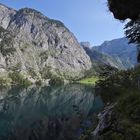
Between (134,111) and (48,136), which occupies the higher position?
(134,111)

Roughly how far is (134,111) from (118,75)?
94808 millimetres

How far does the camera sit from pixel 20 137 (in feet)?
272

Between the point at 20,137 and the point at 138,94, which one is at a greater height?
the point at 138,94

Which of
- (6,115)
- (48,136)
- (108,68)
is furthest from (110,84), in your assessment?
(6,115)

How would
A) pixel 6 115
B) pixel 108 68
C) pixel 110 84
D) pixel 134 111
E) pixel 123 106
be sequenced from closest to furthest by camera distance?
1. pixel 134 111
2. pixel 123 106
3. pixel 110 84
4. pixel 108 68
5. pixel 6 115

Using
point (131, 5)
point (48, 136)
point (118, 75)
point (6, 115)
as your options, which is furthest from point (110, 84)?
point (131, 5)

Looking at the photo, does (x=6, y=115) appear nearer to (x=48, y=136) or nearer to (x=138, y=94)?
(x=48, y=136)

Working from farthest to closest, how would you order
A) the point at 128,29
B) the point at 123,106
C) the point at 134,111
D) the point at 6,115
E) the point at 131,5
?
the point at 6,115
the point at 128,29
the point at 131,5
the point at 123,106
the point at 134,111

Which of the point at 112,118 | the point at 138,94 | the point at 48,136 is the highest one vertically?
the point at 138,94

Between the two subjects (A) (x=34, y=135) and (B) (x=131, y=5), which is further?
(A) (x=34, y=135)

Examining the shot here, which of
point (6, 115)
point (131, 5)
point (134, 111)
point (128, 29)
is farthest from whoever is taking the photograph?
point (6, 115)

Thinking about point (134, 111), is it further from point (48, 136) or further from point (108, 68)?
point (108, 68)

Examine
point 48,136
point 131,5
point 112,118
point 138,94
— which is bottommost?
point 48,136

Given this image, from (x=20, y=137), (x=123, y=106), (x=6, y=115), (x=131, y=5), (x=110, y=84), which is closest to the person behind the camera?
(x=123, y=106)
